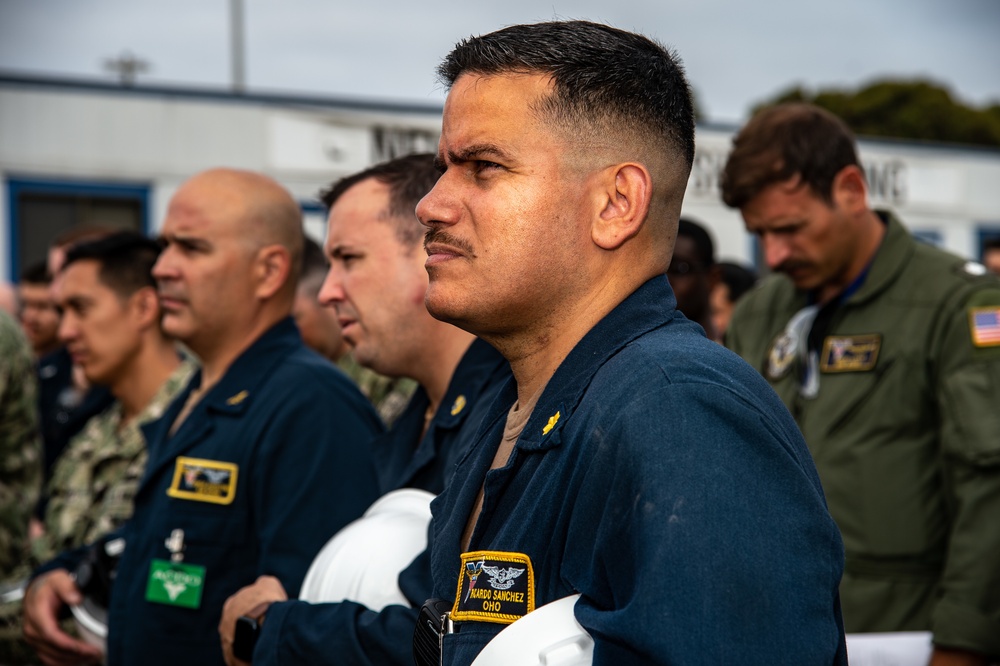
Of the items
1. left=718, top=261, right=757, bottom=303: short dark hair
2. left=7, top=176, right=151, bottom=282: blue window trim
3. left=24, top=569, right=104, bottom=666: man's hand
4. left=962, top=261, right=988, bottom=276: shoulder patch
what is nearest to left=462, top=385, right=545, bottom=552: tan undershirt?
left=962, top=261, right=988, bottom=276: shoulder patch

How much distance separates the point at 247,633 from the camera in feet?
9.08

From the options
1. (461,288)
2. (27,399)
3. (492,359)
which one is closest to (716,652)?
(461,288)

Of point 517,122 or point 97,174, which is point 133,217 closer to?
point 97,174

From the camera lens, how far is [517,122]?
179 centimetres

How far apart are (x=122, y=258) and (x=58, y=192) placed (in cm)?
860

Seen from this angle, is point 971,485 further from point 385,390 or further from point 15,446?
point 15,446

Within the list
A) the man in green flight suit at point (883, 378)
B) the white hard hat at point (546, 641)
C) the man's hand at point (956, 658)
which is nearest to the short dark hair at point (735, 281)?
the man in green flight suit at point (883, 378)

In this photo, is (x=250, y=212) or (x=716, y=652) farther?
(x=250, y=212)

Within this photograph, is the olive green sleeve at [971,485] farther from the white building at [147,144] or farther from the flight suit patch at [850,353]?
the white building at [147,144]

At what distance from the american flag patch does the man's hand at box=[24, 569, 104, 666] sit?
3.19 meters

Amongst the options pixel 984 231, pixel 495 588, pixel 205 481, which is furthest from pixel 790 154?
pixel 984 231

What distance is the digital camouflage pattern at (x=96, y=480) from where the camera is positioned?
15.6 feet

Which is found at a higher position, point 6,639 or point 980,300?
point 980,300

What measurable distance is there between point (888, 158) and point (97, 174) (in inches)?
508
